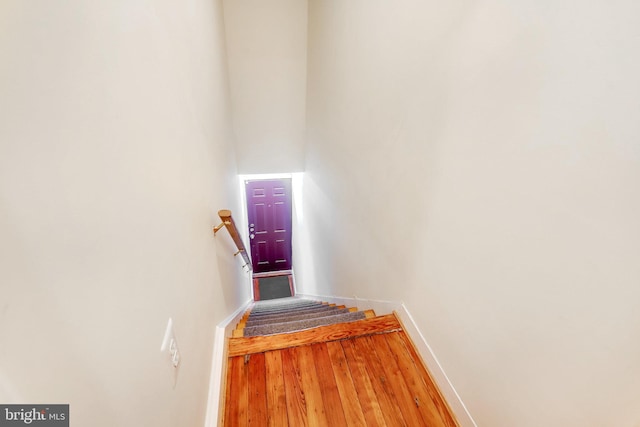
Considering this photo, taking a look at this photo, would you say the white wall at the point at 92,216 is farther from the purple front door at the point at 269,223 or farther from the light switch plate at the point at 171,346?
the purple front door at the point at 269,223

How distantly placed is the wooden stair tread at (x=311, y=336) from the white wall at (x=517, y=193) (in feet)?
0.70

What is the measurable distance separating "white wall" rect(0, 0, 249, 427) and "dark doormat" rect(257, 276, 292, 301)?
4.46 meters

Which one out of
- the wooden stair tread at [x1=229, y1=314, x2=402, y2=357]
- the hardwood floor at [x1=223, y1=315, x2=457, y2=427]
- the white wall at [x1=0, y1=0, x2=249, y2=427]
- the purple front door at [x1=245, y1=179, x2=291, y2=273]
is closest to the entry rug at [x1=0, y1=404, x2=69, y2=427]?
the white wall at [x1=0, y1=0, x2=249, y2=427]

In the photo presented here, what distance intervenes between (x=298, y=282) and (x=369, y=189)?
3.74 meters

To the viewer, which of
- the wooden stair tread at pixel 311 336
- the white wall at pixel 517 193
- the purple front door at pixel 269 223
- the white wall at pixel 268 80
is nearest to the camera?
the white wall at pixel 517 193

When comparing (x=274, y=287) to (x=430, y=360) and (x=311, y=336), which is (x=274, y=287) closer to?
(x=311, y=336)

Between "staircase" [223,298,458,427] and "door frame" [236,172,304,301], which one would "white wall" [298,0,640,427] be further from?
"door frame" [236,172,304,301]

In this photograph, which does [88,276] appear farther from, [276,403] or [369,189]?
[369,189]

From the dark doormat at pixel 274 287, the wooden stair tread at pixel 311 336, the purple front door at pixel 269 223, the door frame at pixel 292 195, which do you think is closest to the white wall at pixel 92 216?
the wooden stair tread at pixel 311 336

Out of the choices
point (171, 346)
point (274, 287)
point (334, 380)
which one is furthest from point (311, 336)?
point (274, 287)

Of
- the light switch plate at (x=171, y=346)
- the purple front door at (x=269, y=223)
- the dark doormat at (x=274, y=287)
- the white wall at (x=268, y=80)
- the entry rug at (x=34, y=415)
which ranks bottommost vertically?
the dark doormat at (x=274, y=287)

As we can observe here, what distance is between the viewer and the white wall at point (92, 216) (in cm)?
33

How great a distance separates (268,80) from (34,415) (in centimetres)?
335

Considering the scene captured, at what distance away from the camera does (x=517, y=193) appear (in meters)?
0.78
